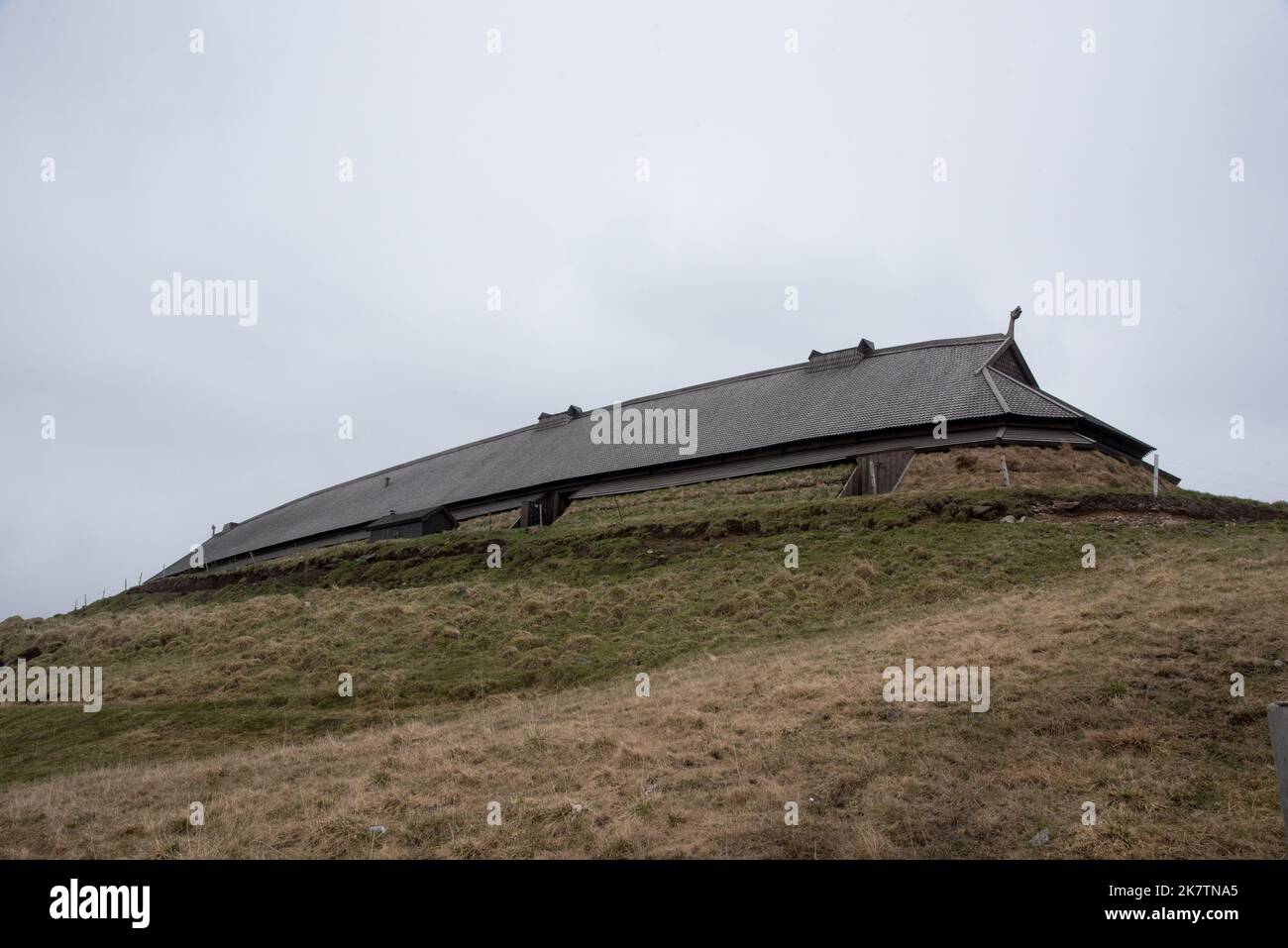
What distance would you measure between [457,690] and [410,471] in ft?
145

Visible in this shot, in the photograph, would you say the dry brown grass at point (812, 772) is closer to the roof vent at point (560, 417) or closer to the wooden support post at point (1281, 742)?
the wooden support post at point (1281, 742)

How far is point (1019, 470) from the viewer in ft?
107

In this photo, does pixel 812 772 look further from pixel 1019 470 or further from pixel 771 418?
pixel 771 418

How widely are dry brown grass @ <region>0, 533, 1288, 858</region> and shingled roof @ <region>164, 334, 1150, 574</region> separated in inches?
786

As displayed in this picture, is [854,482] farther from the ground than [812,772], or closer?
farther from the ground

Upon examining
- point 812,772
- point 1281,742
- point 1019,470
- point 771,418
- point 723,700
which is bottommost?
point 812,772

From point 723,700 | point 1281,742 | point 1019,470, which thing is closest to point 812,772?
point 723,700

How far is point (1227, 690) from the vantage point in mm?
11578

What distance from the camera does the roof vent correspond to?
56.1 meters

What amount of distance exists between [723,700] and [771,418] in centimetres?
2864

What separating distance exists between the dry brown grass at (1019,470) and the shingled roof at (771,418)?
1442 millimetres

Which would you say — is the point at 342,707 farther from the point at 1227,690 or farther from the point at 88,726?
the point at 1227,690

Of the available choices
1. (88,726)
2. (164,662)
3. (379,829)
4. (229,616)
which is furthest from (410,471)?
(379,829)

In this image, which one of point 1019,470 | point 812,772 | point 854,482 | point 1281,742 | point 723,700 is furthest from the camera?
point 854,482
